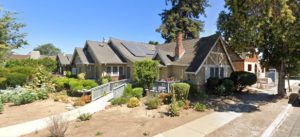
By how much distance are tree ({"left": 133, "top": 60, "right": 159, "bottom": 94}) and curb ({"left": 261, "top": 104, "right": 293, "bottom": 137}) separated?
10434 mm

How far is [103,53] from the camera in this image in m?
28.1

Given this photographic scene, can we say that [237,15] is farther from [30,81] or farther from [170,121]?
[30,81]

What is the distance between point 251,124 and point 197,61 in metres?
11.4

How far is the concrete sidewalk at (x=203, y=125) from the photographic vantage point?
9578mm

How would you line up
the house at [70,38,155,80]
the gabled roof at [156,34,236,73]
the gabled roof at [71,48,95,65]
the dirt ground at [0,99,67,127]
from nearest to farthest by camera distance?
1. the dirt ground at [0,99,67,127]
2. the gabled roof at [156,34,236,73]
3. the house at [70,38,155,80]
4. the gabled roof at [71,48,95,65]

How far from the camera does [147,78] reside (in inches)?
781

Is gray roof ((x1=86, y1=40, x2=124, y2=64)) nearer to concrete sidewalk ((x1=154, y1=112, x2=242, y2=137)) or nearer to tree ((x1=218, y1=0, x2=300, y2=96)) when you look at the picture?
tree ((x1=218, y1=0, x2=300, y2=96))

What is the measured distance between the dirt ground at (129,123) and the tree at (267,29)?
314 inches

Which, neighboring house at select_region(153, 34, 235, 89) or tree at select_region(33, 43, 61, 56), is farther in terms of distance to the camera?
tree at select_region(33, 43, 61, 56)

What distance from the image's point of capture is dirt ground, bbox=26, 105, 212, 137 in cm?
999

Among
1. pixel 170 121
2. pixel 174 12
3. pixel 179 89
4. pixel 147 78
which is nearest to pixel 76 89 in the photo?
pixel 147 78

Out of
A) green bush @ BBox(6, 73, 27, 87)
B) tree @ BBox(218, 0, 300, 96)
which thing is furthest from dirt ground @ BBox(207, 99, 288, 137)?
green bush @ BBox(6, 73, 27, 87)

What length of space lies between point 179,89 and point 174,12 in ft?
109

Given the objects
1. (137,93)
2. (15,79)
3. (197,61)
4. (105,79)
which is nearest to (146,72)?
(137,93)
